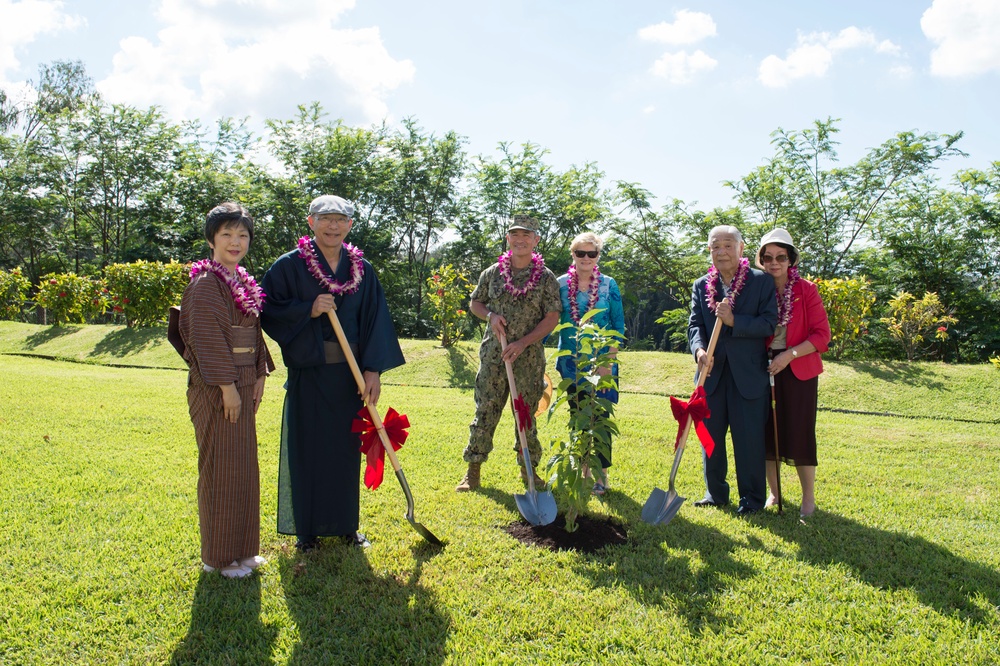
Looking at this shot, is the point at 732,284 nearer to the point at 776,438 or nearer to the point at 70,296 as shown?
the point at 776,438

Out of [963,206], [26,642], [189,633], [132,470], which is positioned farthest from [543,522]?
[963,206]

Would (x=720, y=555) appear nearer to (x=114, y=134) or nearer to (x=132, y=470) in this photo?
(x=132, y=470)

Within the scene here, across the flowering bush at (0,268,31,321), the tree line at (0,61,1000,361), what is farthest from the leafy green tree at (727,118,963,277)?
the flowering bush at (0,268,31,321)

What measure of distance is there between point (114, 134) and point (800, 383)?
90.8 ft

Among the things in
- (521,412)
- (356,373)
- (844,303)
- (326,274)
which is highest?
(844,303)

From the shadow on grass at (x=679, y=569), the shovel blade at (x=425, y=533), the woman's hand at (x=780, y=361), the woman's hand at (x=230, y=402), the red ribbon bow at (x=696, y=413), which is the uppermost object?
the woman's hand at (x=780, y=361)

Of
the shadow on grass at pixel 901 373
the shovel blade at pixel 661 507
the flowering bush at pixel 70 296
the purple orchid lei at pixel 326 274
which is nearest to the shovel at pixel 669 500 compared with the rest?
the shovel blade at pixel 661 507

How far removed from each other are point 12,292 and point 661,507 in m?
Result: 21.3

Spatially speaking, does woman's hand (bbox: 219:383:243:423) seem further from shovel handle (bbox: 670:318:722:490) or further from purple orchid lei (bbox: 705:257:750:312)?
purple orchid lei (bbox: 705:257:750:312)

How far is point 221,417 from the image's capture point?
3.39 metres

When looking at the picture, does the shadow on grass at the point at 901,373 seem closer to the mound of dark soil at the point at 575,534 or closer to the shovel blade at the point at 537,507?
the mound of dark soil at the point at 575,534

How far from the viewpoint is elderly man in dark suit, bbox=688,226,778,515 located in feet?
14.8

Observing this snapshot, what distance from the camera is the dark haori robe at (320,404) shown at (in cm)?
379

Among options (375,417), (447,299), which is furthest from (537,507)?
(447,299)
